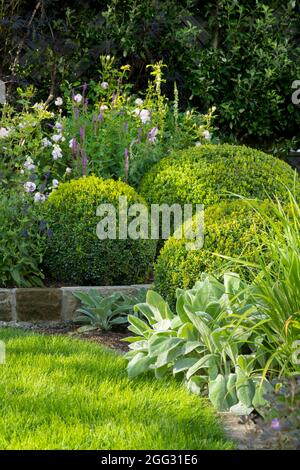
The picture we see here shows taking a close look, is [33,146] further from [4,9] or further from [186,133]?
[4,9]

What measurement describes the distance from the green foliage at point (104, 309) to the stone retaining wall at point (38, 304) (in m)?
0.09

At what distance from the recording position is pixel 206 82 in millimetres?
8422

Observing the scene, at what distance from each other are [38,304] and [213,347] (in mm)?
1913

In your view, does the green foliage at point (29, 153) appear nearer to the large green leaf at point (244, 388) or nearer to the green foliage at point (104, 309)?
the green foliage at point (104, 309)

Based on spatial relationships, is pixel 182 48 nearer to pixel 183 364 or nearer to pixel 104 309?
pixel 104 309

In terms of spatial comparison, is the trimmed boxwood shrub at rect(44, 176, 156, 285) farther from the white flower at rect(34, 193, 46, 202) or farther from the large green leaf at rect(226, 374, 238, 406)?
the large green leaf at rect(226, 374, 238, 406)

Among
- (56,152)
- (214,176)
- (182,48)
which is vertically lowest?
(214,176)

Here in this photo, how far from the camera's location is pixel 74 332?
495 centimetres

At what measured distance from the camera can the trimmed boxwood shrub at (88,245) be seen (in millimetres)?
5402

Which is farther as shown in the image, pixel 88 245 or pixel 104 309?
pixel 88 245

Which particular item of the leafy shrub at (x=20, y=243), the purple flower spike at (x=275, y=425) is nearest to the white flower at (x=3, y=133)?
the leafy shrub at (x=20, y=243)

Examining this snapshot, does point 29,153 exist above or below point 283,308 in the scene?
above

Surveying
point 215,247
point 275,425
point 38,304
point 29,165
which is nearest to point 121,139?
point 29,165
